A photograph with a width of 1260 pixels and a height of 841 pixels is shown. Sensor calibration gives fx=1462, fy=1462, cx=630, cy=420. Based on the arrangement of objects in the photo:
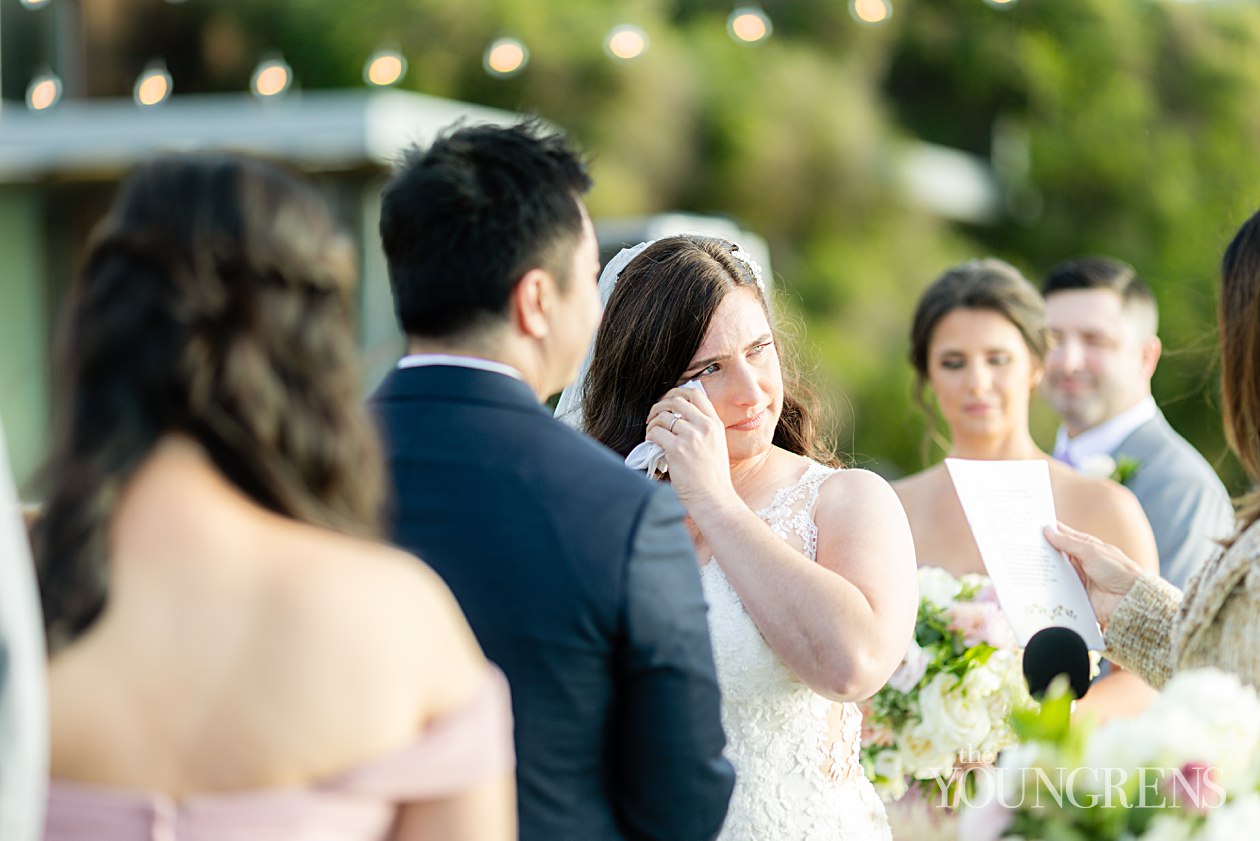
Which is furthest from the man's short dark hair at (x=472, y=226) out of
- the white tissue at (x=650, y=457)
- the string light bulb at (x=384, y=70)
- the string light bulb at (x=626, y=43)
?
the string light bulb at (x=384, y=70)

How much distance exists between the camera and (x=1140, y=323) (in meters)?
5.40

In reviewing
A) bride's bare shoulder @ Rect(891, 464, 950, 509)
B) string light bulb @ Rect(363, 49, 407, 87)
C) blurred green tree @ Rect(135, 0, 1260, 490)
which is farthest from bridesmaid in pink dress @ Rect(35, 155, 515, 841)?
blurred green tree @ Rect(135, 0, 1260, 490)

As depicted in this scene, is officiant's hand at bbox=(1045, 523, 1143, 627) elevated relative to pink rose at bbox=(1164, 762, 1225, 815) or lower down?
lower down

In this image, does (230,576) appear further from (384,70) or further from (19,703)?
(384,70)

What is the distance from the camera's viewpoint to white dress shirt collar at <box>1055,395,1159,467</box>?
5152 millimetres

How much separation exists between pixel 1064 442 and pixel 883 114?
47.5ft

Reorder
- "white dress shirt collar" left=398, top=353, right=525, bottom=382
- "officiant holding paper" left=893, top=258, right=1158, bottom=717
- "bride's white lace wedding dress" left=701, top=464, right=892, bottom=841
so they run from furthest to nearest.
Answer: "officiant holding paper" left=893, top=258, right=1158, bottom=717
"bride's white lace wedding dress" left=701, top=464, right=892, bottom=841
"white dress shirt collar" left=398, top=353, right=525, bottom=382

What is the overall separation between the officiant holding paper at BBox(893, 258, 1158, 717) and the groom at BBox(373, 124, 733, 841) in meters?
2.45

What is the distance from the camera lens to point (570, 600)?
1.88 m

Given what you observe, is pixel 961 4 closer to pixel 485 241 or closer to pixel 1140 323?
pixel 1140 323

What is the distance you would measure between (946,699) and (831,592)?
3.21 ft

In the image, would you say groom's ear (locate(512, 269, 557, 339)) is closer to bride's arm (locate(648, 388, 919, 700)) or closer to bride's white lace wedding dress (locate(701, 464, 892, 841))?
bride's arm (locate(648, 388, 919, 700))

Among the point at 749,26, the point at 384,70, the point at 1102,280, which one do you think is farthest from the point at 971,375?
the point at 384,70

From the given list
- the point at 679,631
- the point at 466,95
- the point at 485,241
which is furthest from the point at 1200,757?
the point at 466,95
